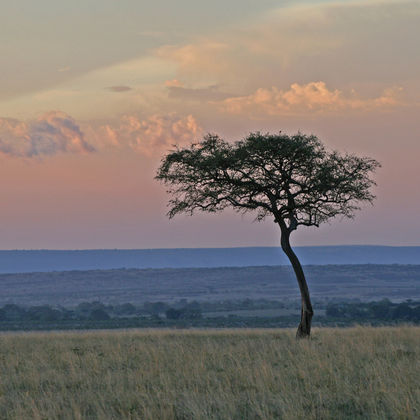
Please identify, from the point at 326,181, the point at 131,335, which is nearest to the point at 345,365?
the point at 326,181

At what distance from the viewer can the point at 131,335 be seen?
113 ft

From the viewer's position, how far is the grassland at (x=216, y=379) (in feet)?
51.4

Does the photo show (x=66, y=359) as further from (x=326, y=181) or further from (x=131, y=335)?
(x=326, y=181)

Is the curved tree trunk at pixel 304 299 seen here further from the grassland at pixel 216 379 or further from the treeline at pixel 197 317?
the treeline at pixel 197 317

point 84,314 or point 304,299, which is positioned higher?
point 304,299

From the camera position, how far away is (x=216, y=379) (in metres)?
19.2

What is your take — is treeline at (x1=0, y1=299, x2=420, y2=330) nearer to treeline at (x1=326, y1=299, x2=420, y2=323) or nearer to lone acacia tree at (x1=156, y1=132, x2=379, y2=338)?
treeline at (x1=326, y1=299, x2=420, y2=323)

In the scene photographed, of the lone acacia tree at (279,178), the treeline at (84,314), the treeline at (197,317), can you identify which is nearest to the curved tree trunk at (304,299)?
the lone acacia tree at (279,178)

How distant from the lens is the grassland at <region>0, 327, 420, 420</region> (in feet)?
51.4

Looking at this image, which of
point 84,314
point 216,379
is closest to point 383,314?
point 84,314

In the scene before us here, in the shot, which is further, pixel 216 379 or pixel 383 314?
pixel 383 314

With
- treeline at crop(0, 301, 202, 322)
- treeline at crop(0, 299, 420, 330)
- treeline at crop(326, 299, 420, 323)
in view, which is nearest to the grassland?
treeline at crop(0, 299, 420, 330)

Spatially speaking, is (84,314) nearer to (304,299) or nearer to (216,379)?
(304,299)

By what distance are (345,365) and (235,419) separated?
7.25 m
